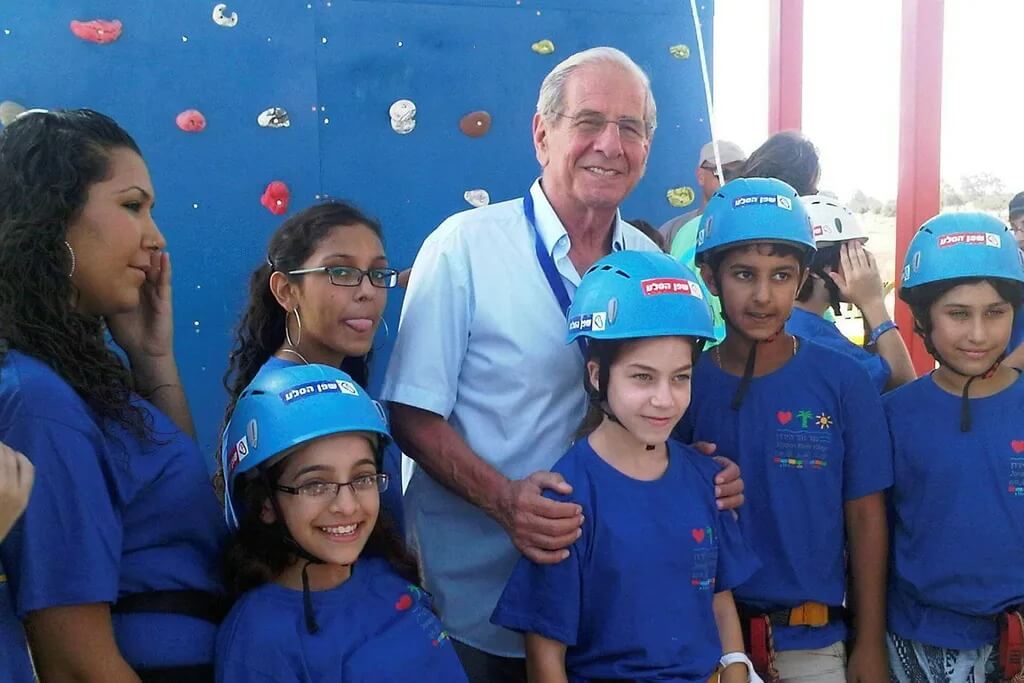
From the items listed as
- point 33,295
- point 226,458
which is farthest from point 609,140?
point 33,295

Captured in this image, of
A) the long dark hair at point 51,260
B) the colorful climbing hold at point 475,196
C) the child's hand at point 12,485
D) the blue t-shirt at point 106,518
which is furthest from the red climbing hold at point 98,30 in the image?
the child's hand at point 12,485

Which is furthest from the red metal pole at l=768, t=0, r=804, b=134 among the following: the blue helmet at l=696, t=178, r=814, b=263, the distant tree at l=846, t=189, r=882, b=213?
the blue helmet at l=696, t=178, r=814, b=263

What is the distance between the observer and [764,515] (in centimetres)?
283

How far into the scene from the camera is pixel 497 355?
285cm

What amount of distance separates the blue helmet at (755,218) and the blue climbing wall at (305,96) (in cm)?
290

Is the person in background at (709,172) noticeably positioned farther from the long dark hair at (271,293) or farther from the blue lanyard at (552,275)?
the long dark hair at (271,293)

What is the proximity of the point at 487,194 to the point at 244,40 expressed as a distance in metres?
1.66

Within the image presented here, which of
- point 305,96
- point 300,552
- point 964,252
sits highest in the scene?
point 305,96

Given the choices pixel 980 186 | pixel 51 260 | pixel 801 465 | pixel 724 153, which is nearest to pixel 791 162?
pixel 724 153

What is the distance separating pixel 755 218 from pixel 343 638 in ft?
5.72

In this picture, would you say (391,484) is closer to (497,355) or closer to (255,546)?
(497,355)

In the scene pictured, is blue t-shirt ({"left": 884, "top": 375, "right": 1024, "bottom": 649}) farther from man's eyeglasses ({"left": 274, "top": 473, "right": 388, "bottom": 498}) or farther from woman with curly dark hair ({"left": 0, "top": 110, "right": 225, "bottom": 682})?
woman with curly dark hair ({"left": 0, "top": 110, "right": 225, "bottom": 682})

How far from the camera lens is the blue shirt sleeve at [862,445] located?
9.40 ft

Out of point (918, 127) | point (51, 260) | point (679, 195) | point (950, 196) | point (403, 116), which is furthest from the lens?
point (950, 196)
